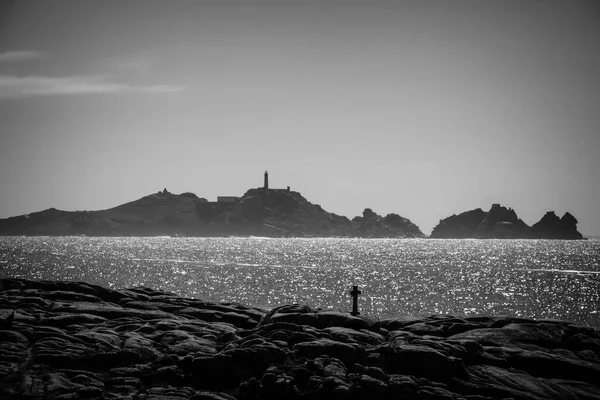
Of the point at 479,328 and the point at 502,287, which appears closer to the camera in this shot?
the point at 479,328

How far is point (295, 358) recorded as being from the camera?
2097 cm

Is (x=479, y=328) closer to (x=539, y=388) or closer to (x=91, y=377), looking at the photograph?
(x=539, y=388)

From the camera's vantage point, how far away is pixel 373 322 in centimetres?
2703

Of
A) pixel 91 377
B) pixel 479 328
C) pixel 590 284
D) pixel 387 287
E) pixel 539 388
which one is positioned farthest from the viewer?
pixel 590 284

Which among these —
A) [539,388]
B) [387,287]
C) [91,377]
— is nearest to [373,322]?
[539,388]

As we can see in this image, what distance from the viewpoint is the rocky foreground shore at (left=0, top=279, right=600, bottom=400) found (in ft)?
60.6

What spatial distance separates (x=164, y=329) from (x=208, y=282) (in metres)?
70.5

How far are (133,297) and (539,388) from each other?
23.8 metres

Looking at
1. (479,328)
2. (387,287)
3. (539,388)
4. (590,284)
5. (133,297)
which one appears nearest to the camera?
(539,388)

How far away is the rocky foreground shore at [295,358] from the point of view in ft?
60.6

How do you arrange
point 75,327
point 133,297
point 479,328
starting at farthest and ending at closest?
point 133,297, point 479,328, point 75,327

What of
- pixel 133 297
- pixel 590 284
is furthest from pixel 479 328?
pixel 590 284

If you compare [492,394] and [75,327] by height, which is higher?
[75,327]

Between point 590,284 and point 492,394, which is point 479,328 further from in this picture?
point 590,284
